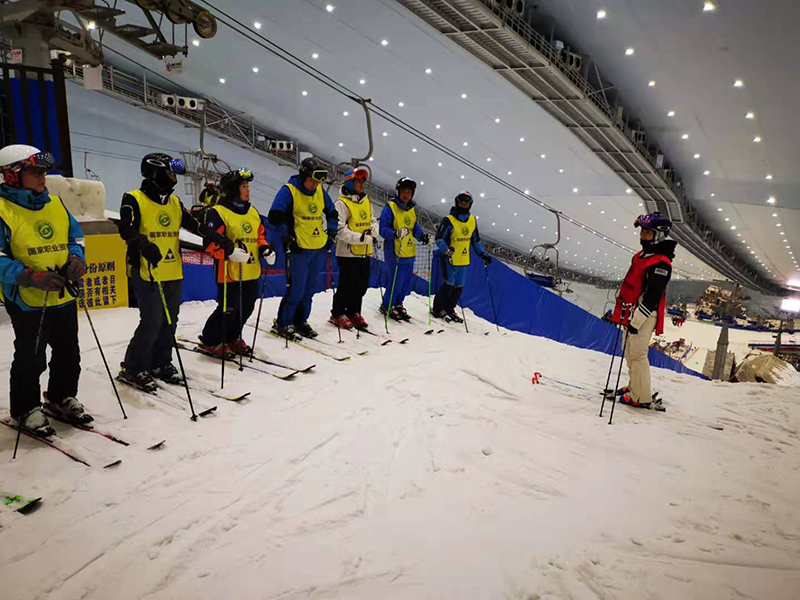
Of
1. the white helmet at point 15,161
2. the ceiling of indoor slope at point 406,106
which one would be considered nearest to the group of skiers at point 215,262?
the white helmet at point 15,161

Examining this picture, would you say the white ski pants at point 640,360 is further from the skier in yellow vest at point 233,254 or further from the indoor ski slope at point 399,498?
the skier in yellow vest at point 233,254

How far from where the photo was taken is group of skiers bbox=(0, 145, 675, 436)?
2.52 meters

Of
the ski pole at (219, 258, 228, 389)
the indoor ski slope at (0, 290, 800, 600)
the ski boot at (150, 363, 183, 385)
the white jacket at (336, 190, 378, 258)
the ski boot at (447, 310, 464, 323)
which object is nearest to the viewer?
the indoor ski slope at (0, 290, 800, 600)

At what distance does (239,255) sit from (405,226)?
8.67 ft

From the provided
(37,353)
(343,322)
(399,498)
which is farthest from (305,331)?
(399,498)

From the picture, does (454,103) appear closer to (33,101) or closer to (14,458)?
(33,101)

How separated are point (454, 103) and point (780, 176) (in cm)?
852

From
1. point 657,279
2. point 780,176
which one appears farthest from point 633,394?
point 780,176

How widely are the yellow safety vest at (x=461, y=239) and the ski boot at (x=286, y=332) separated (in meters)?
2.41

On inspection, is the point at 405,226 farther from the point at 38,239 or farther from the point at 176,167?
the point at 38,239

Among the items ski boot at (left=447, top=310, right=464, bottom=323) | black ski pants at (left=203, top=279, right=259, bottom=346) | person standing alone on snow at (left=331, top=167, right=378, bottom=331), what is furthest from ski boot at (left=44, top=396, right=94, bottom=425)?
ski boot at (left=447, top=310, right=464, bottom=323)

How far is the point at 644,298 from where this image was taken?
375 centimetres

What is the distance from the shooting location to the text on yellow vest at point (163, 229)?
3170 millimetres

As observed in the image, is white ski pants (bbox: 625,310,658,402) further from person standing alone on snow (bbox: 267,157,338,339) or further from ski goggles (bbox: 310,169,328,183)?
ski goggles (bbox: 310,169,328,183)
